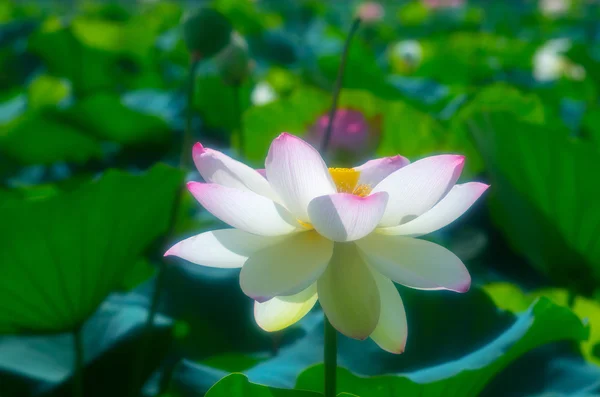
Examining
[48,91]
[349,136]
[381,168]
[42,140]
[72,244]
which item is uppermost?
[381,168]

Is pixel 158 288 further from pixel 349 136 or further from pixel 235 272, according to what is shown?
pixel 349 136

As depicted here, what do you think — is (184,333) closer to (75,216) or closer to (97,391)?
(97,391)

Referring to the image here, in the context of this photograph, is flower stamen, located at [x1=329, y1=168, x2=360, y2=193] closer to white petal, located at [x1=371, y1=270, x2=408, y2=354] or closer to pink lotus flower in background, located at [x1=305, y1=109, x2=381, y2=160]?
white petal, located at [x1=371, y1=270, x2=408, y2=354]

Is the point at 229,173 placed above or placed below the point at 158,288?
above

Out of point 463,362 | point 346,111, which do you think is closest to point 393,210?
point 463,362

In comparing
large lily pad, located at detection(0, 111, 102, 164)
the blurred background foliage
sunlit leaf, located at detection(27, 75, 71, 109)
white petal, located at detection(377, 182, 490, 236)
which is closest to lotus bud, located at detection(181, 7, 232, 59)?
the blurred background foliage

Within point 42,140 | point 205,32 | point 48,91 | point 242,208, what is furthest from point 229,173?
point 48,91
